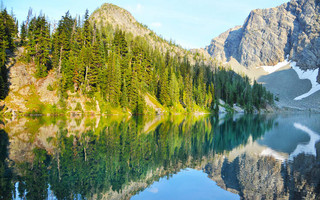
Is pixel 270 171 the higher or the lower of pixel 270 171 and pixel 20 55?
Result: the lower

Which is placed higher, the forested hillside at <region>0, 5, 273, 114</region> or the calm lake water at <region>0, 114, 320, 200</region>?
the forested hillside at <region>0, 5, 273, 114</region>

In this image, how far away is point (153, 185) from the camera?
45.7ft

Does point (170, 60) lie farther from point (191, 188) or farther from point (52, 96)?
point (191, 188)

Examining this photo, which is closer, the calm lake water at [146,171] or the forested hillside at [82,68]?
the calm lake water at [146,171]

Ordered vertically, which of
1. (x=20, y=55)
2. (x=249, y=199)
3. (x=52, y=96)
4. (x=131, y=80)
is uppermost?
(x=20, y=55)

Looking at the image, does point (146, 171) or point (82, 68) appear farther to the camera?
point (82, 68)

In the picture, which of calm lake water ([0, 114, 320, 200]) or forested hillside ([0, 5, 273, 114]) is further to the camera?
forested hillside ([0, 5, 273, 114])

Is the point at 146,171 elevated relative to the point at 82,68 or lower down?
lower down

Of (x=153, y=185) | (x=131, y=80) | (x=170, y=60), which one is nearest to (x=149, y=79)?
(x=131, y=80)

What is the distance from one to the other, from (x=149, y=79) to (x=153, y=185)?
286 feet

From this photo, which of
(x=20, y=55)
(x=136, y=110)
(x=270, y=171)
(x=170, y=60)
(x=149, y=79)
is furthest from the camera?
(x=170, y=60)

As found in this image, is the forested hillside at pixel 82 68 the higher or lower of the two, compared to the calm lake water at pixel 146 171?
higher

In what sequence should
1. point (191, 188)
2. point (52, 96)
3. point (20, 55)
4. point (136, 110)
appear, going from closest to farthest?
point (191, 188), point (52, 96), point (20, 55), point (136, 110)

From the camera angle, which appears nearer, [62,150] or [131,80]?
[62,150]
